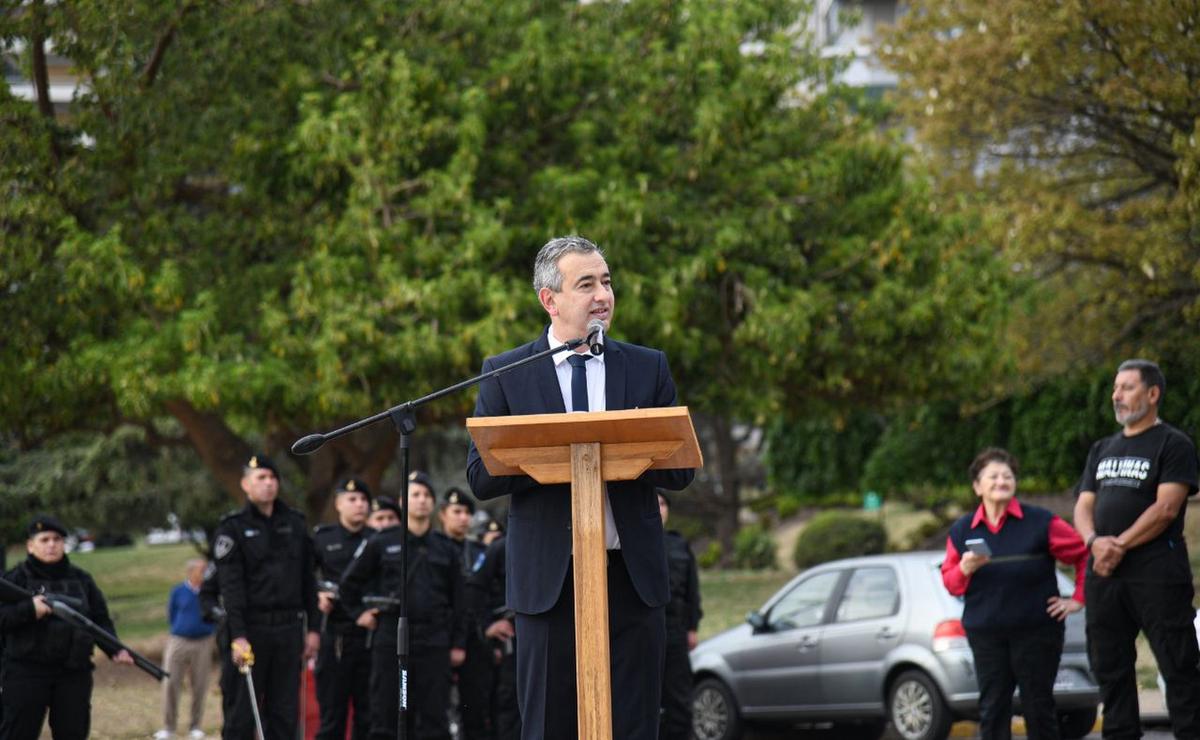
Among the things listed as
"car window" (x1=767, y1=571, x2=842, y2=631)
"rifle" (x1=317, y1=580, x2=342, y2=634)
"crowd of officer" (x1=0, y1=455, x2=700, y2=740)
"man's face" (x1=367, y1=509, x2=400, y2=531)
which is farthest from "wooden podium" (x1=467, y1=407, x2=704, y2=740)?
"car window" (x1=767, y1=571, x2=842, y2=631)

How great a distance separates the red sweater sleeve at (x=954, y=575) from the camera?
9695mm

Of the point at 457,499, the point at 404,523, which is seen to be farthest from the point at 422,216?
the point at 404,523

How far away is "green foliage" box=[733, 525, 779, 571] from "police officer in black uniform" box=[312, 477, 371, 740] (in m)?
28.5

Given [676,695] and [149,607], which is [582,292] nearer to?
[676,695]

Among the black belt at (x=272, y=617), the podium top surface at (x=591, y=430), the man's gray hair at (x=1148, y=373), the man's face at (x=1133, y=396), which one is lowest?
the black belt at (x=272, y=617)

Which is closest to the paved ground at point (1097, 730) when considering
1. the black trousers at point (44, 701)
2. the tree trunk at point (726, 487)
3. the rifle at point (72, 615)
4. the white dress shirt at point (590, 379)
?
the rifle at point (72, 615)

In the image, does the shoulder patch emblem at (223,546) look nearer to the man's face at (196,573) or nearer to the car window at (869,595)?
the car window at (869,595)

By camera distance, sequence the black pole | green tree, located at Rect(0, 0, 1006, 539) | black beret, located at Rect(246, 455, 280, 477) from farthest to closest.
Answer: green tree, located at Rect(0, 0, 1006, 539) → black beret, located at Rect(246, 455, 280, 477) → the black pole

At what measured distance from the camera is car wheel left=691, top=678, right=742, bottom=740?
573 inches

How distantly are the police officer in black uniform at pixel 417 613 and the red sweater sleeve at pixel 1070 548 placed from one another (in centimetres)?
444

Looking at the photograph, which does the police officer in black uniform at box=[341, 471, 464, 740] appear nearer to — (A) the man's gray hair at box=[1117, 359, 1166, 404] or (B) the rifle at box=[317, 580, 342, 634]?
(B) the rifle at box=[317, 580, 342, 634]

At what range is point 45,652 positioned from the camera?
10469 mm

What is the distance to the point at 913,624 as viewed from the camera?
13188 mm

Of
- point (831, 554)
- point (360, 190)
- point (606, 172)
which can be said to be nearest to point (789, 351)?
point (606, 172)
